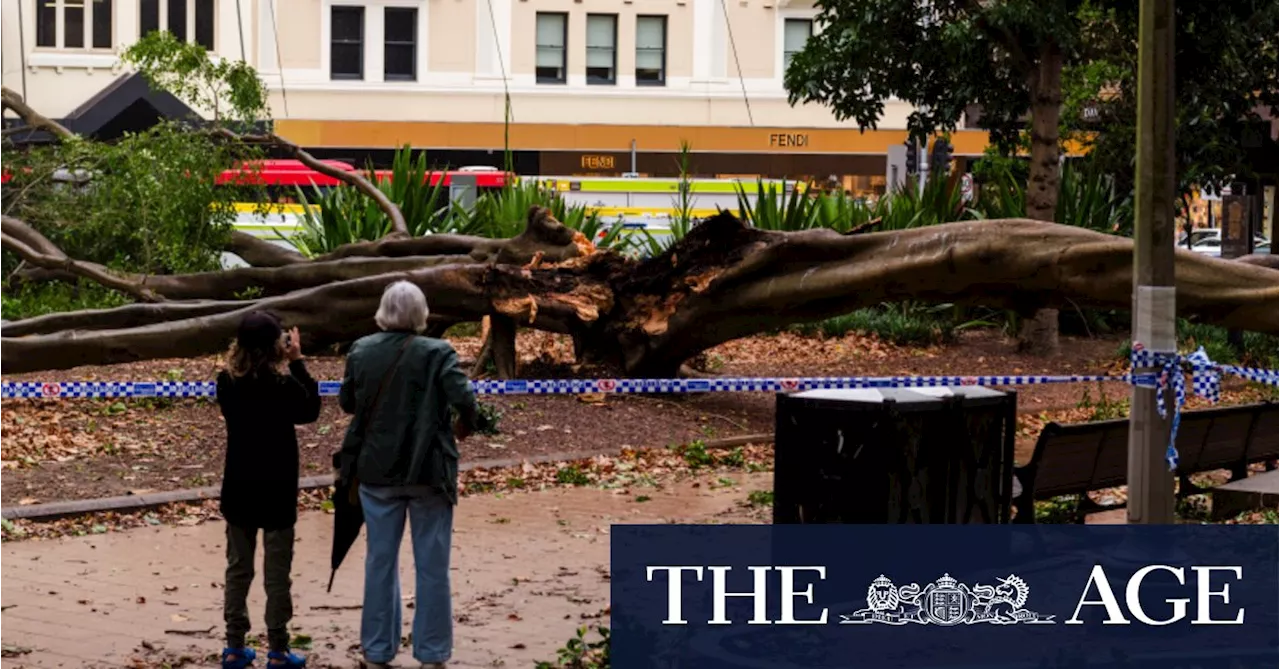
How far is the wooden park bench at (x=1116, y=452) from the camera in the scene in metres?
11.1

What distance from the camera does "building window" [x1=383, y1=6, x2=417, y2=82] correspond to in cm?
4706

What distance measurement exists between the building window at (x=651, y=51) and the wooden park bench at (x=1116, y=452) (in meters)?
35.3

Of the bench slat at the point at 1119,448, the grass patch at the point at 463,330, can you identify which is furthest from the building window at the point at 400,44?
the bench slat at the point at 1119,448

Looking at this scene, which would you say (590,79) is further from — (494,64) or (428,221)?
(428,221)

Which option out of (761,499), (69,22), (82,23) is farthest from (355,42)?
(761,499)

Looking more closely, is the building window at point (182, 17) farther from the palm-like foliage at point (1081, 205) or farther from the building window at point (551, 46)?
the palm-like foliage at point (1081, 205)

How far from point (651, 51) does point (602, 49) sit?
44.3 inches

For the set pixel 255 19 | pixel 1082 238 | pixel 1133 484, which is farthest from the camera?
pixel 255 19

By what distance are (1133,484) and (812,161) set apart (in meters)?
39.1

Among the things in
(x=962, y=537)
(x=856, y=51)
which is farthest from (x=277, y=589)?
(x=856, y=51)

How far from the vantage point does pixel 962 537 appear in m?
8.91

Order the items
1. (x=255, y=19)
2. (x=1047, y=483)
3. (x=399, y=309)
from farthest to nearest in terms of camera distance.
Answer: (x=255, y=19)
(x=1047, y=483)
(x=399, y=309)

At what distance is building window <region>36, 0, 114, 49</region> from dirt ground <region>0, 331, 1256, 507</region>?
83.7 feet

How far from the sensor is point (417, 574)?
8.63 m
